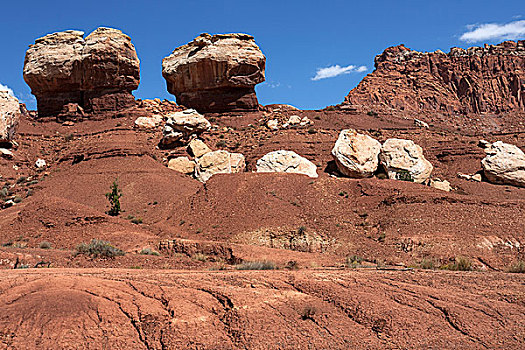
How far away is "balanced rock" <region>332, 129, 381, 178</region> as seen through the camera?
102 ft

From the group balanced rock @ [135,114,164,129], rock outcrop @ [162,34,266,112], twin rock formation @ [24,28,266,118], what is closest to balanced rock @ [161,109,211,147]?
balanced rock @ [135,114,164,129]

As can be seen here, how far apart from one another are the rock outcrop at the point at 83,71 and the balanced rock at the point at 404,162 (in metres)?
27.9

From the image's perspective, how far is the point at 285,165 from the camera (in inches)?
1218

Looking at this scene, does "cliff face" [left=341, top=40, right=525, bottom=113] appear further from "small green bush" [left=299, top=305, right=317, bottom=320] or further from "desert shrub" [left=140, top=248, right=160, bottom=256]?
"small green bush" [left=299, top=305, right=317, bottom=320]

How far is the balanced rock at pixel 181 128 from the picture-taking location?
37.6m

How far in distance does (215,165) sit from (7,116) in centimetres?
1862

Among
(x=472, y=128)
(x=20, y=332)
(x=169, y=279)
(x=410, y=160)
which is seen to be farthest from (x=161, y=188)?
(x=472, y=128)

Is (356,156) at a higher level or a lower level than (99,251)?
higher

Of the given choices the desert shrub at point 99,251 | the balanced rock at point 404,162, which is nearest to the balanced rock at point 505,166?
the balanced rock at point 404,162

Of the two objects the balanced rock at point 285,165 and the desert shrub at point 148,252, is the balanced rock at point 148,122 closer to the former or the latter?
the balanced rock at point 285,165

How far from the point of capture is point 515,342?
21.9 ft

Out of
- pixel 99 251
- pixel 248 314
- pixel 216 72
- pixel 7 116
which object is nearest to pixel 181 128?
pixel 216 72

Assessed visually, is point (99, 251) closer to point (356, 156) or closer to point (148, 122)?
point (356, 156)

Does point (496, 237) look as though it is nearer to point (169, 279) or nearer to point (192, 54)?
point (169, 279)
